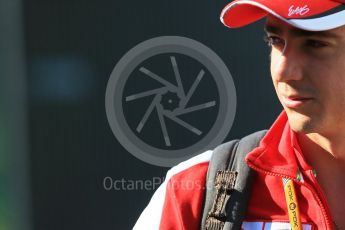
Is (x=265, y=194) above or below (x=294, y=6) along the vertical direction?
below

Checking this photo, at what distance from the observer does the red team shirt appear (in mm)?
1977

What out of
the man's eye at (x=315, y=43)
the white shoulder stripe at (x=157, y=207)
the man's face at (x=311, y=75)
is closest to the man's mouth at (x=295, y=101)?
the man's face at (x=311, y=75)

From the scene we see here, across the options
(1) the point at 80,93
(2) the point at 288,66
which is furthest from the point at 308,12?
(1) the point at 80,93

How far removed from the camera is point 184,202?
198 cm

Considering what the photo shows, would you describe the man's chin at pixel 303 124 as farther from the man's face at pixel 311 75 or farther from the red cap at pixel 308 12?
the red cap at pixel 308 12

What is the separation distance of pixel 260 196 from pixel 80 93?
1402 millimetres

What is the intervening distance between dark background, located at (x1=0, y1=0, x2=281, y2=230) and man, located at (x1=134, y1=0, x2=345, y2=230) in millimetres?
1126

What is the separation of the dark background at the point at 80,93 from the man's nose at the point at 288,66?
1.33 metres

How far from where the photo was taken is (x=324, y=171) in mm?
2055

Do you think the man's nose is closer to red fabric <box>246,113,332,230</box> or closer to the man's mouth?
the man's mouth

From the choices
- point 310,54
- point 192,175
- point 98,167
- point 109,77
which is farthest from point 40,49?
point 310,54

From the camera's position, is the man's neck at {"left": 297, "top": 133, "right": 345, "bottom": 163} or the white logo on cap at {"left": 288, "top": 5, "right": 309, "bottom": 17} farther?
the man's neck at {"left": 297, "top": 133, "right": 345, "bottom": 163}

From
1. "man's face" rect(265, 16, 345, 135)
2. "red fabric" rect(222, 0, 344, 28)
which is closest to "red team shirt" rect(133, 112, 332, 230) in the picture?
"man's face" rect(265, 16, 345, 135)

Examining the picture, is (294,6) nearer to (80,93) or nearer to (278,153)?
(278,153)
